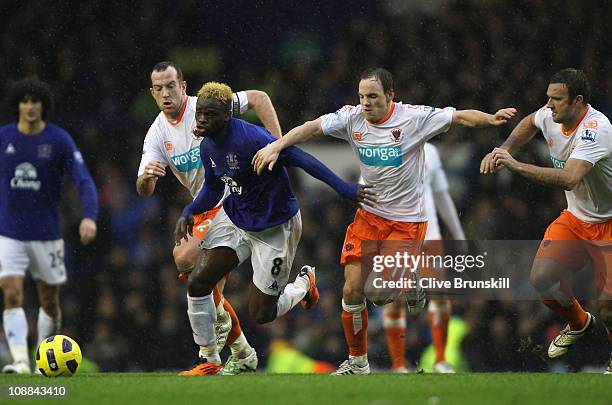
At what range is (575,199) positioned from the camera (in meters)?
8.36

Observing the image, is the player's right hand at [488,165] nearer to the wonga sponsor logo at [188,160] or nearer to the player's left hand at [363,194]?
the player's left hand at [363,194]

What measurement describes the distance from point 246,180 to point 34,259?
2.96 m

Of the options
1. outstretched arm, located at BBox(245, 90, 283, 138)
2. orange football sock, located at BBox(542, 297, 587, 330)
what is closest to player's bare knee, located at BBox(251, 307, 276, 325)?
outstretched arm, located at BBox(245, 90, 283, 138)

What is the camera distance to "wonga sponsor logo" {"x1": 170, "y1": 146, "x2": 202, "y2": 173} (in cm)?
876

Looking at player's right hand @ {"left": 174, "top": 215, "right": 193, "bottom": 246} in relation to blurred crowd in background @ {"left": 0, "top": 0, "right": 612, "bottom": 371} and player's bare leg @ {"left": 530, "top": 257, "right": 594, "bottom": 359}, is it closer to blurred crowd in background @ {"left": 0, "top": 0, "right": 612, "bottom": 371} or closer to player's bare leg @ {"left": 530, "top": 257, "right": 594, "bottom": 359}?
player's bare leg @ {"left": 530, "top": 257, "right": 594, "bottom": 359}

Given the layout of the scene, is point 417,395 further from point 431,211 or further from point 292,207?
point 431,211

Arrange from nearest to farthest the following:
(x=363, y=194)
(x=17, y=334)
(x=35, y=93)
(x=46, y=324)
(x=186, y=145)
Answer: (x=363, y=194)
(x=186, y=145)
(x=17, y=334)
(x=35, y=93)
(x=46, y=324)

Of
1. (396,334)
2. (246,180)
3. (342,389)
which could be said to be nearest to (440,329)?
(396,334)

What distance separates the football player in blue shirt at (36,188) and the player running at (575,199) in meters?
3.89

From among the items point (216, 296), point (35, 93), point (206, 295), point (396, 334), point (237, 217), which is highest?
point (35, 93)

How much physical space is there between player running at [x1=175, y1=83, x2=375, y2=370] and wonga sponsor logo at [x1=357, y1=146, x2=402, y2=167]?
1.50 ft

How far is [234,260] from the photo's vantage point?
8.23 meters

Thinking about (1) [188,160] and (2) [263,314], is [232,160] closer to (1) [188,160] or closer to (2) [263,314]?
(1) [188,160]

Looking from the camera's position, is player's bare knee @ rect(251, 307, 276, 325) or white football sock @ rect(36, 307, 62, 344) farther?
white football sock @ rect(36, 307, 62, 344)
